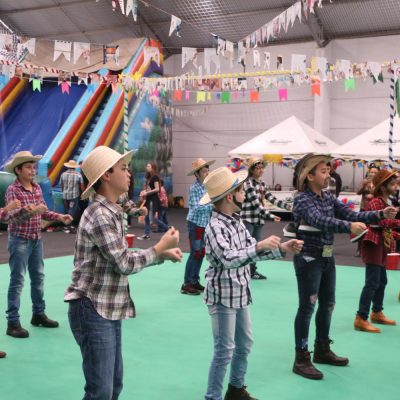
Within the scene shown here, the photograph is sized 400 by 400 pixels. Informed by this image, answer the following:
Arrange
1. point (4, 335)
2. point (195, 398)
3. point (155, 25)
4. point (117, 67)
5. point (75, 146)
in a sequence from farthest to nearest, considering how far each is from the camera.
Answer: point (155, 25) < point (117, 67) < point (75, 146) < point (4, 335) < point (195, 398)

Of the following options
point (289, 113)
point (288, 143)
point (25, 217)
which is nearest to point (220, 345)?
point (25, 217)

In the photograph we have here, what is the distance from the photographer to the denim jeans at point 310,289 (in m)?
3.95

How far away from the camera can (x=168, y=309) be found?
231 inches

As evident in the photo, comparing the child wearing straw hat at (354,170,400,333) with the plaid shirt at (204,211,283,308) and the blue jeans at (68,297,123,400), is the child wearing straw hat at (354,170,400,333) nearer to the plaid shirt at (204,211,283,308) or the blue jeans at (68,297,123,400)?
the plaid shirt at (204,211,283,308)

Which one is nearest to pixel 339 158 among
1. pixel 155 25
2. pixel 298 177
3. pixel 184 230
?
pixel 184 230

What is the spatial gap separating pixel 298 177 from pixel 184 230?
380 inches

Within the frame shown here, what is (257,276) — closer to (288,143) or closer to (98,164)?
(98,164)

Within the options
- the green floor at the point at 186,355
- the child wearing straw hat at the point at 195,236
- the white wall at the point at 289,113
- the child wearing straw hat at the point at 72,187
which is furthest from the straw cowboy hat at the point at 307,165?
the white wall at the point at 289,113

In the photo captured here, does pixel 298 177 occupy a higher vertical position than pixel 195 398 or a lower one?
higher

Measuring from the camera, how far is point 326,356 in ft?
13.9

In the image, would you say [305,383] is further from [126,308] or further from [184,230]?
[184,230]

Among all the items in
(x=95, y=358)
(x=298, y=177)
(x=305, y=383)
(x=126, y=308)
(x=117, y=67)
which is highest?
(x=117, y=67)

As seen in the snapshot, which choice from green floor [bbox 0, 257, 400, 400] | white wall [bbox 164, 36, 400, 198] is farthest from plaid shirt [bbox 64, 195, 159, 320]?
white wall [bbox 164, 36, 400, 198]

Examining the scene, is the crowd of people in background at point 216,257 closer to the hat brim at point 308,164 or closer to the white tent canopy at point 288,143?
the hat brim at point 308,164
